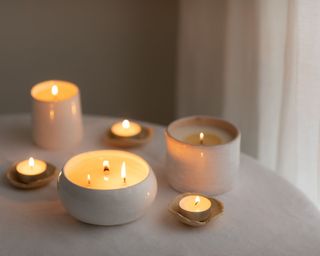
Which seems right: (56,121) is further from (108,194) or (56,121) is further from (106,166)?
(108,194)

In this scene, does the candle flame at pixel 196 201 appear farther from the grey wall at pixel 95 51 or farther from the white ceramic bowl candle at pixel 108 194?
the grey wall at pixel 95 51

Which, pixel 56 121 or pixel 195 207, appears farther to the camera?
pixel 56 121

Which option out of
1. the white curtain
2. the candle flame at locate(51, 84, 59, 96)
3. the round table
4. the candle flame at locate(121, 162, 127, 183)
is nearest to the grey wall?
the white curtain

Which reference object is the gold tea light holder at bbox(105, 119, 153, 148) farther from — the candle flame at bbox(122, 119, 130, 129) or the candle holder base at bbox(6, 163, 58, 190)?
the candle holder base at bbox(6, 163, 58, 190)

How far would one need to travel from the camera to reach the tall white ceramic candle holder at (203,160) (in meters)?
1.01

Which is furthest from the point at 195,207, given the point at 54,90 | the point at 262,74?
the point at 262,74

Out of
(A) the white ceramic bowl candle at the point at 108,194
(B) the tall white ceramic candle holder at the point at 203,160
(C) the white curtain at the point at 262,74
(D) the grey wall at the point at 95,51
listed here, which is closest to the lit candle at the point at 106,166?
(A) the white ceramic bowl candle at the point at 108,194

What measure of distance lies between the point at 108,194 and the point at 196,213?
142 millimetres

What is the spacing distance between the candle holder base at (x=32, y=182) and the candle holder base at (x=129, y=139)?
14 centimetres

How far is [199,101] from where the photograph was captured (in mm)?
1638

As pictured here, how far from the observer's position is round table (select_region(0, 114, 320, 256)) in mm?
906

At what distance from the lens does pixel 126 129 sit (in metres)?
1.22

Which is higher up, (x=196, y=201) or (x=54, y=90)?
(x=54, y=90)

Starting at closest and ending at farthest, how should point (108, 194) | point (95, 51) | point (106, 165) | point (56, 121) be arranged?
point (108, 194) → point (106, 165) → point (56, 121) → point (95, 51)
